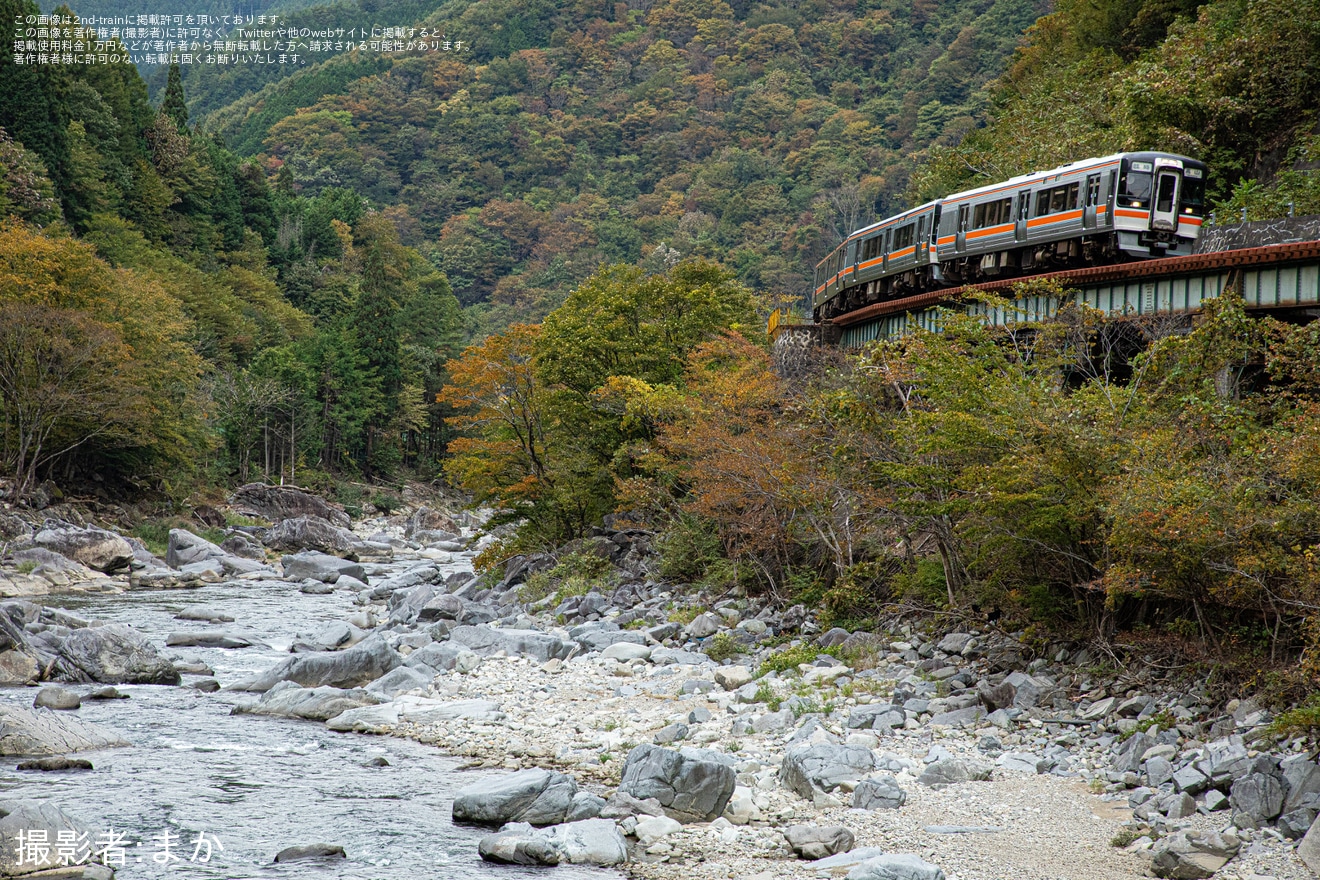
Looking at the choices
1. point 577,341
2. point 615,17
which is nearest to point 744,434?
Answer: point 577,341

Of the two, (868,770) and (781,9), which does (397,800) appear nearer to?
(868,770)

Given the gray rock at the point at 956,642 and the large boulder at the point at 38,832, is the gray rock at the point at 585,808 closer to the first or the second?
the large boulder at the point at 38,832

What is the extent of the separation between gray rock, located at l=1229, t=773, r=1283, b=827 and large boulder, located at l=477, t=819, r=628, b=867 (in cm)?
563

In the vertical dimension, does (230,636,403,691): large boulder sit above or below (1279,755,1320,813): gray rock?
below

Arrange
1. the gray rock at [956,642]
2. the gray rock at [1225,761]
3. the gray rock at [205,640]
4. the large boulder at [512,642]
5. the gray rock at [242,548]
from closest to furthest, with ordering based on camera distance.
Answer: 1. the gray rock at [1225,761]
2. the gray rock at [956,642]
3. the large boulder at [512,642]
4. the gray rock at [205,640]
5. the gray rock at [242,548]

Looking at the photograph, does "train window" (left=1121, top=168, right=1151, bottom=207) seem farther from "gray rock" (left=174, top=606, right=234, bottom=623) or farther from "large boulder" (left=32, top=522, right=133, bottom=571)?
"large boulder" (left=32, top=522, right=133, bottom=571)

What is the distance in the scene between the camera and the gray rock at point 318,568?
1557 inches

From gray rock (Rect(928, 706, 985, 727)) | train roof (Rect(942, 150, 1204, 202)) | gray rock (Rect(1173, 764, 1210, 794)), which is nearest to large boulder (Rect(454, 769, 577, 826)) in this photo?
gray rock (Rect(928, 706, 985, 727))

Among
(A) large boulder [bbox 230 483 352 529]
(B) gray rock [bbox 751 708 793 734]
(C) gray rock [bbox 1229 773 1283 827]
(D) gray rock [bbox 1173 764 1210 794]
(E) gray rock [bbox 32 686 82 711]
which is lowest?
(A) large boulder [bbox 230 483 352 529]

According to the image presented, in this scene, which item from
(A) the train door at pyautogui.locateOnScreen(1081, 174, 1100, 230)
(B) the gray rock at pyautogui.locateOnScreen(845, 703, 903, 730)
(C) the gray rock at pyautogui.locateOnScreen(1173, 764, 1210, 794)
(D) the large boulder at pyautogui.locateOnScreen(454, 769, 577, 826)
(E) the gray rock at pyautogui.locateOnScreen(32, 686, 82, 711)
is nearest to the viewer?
(C) the gray rock at pyautogui.locateOnScreen(1173, 764, 1210, 794)

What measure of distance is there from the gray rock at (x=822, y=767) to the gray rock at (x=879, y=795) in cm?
48

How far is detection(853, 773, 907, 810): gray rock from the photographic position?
36.9 ft

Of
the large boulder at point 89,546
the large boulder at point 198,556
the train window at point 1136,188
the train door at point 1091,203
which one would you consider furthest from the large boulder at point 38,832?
the large boulder at point 198,556

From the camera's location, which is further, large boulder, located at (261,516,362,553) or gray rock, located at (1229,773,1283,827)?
large boulder, located at (261,516,362,553)
